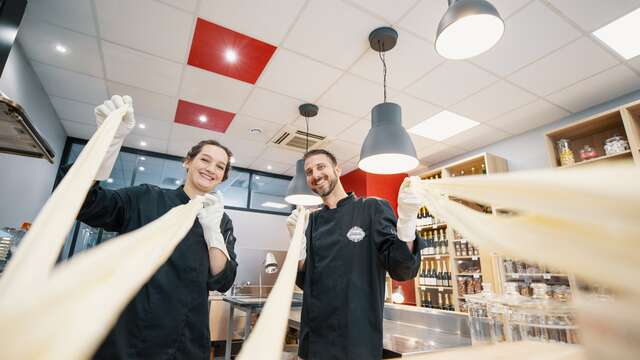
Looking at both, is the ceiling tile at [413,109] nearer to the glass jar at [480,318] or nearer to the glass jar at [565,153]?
the glass jar at [565,153]

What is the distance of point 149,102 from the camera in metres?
3.43

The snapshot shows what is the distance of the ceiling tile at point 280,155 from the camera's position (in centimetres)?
476

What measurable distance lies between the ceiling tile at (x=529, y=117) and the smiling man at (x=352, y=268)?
2941mm

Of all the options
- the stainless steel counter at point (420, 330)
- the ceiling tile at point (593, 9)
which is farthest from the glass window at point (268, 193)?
the ceiling tile at point (593, 9)

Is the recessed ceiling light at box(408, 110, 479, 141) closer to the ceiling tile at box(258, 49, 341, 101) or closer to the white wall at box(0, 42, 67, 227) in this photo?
the ceiling tile at box(258, 49, 341, 101)

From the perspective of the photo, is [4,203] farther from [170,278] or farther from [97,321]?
[97,321]

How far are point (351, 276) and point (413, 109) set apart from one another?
2646mm

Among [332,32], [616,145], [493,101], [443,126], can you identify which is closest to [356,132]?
[443,126]

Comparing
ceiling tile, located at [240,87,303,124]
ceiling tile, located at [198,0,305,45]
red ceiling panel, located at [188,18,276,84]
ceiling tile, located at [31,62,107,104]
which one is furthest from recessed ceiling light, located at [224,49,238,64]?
ceiling tile, located at [31,62,107,104]

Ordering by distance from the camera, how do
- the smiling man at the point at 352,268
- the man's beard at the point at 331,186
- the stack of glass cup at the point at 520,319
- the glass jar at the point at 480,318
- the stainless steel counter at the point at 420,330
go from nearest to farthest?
1. the stack of glass cup at the point at 520,319
2. the glass jar at the point at 480,318
3. the smiling man at the point at 352,268
4. the man's beard at the point at 331,186
5. the stainless steel counter at the point at 420,330

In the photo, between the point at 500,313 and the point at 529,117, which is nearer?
the point at 500,313

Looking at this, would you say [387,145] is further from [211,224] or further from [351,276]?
[211,224]

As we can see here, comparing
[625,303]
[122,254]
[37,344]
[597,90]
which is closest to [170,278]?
[122,254]

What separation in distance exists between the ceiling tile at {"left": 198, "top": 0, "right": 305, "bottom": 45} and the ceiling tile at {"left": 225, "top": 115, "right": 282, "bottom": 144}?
1.44m
